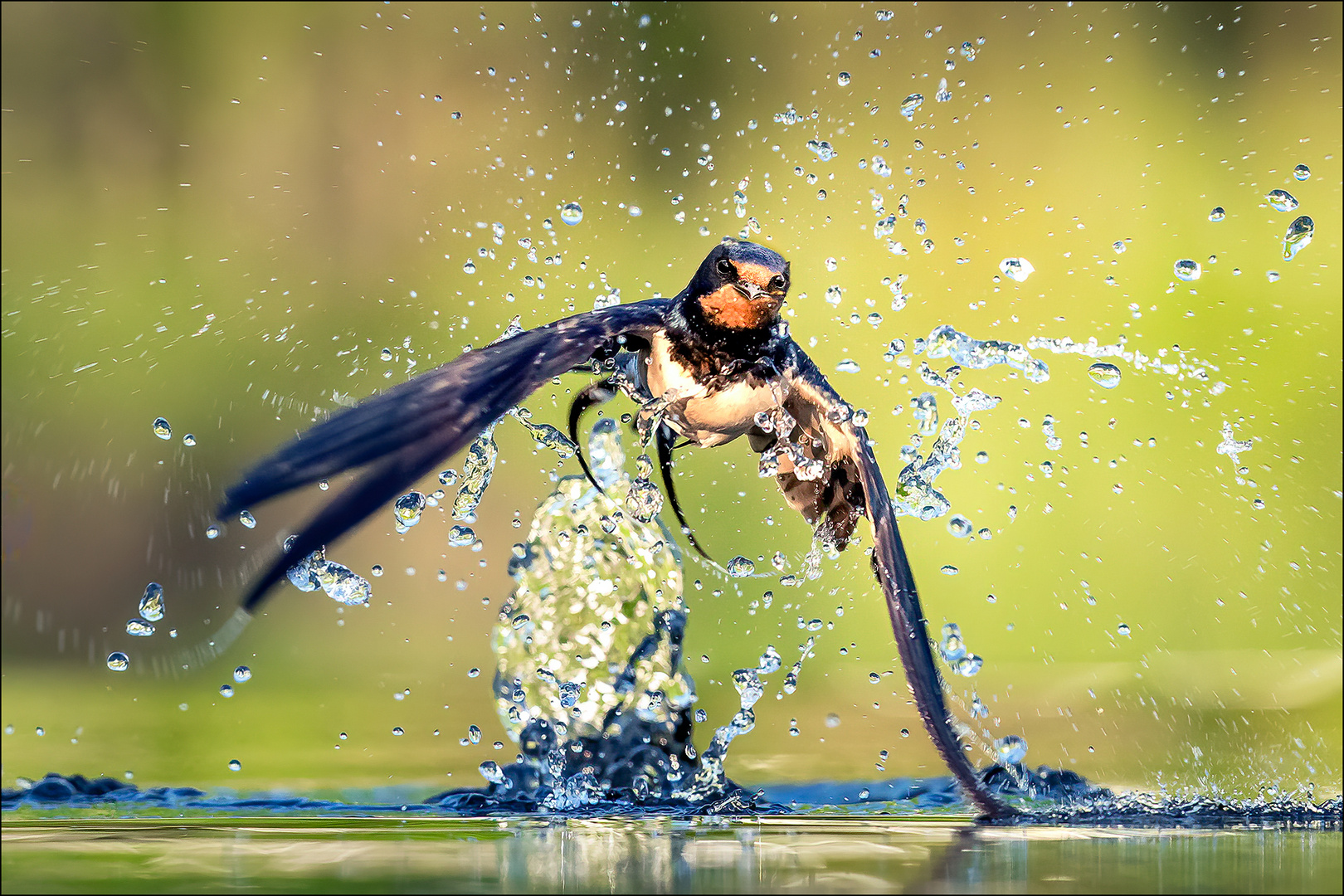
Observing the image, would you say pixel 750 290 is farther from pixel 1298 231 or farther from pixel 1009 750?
pixel 1298 231

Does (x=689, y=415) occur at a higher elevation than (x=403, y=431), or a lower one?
higher

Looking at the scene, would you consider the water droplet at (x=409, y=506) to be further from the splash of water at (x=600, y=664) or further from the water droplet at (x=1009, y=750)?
the water droplet at (x=1009, y=750)

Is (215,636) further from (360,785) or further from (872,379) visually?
(872,379)

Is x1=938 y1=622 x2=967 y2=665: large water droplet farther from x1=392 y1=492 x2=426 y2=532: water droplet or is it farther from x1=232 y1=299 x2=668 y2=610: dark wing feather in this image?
x1=392 y1=492 x2=426 y2=532: water droplet

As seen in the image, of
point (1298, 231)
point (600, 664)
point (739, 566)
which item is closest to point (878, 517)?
point (739, 566)

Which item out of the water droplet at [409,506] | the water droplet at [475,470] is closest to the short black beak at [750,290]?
the water droplet at [475,470]

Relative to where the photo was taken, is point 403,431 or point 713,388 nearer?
point 403,431

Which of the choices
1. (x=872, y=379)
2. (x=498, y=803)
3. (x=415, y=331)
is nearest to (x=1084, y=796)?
(x=498, y=803)

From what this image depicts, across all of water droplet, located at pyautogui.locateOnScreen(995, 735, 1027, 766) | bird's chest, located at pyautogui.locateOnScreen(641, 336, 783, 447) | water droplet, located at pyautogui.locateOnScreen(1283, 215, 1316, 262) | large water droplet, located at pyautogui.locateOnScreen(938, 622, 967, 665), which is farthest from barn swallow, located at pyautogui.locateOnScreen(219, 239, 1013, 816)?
water droplet, located at pyautogui.locateOnScreen(1283, 215, 1316, 262)
